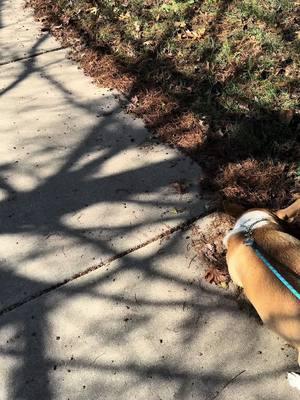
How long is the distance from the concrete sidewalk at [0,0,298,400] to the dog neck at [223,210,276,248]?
A: 34 cm

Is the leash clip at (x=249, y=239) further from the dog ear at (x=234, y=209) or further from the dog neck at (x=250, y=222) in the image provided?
the dog ear at (x=234, y=209)

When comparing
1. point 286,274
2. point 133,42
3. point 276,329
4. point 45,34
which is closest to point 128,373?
point 276,329

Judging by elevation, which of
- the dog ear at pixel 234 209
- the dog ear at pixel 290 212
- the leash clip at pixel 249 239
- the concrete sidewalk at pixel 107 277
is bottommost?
the concrete sidewalk at pixel 107 277

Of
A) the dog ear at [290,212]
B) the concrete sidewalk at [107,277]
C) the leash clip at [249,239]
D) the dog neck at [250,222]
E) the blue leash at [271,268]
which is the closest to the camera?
the blue leash at [271,268]

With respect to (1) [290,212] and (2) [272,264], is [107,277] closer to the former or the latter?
(2) [272,264]

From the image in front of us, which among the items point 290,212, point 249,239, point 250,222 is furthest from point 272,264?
point 290,212

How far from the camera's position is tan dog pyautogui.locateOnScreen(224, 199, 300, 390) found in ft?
8.91

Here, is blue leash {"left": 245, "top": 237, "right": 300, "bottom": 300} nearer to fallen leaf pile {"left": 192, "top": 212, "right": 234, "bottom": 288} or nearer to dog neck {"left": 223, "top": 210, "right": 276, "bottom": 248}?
dog neck {"left": 223, "top": 210, "right": 276, "bottom": 248}

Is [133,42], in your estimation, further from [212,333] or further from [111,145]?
[212,333]

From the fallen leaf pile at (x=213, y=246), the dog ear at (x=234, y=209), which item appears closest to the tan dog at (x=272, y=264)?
the dog ear at (x=234, y=209)

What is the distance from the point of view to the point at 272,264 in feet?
9.50

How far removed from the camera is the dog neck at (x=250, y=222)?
10.8 feet

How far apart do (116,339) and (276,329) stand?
99cm

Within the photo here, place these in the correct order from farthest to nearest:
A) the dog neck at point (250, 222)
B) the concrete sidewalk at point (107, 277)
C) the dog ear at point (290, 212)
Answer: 1. the dog ear at point (290, 212)
2. the dog neck at point (250, 222)
3. the concrete sidewalk at point (107, 277)
